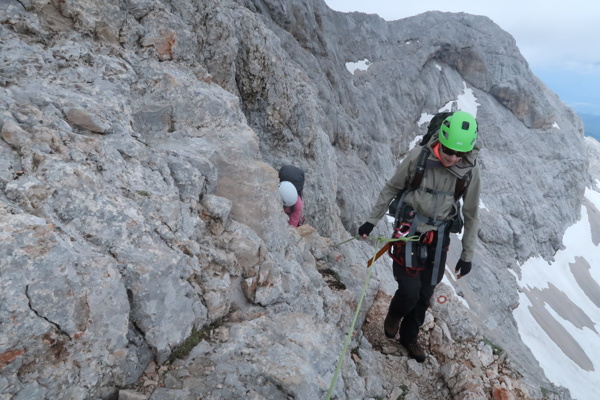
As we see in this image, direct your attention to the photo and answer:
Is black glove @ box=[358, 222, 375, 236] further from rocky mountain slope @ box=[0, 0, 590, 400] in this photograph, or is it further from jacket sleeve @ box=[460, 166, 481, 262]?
jacket sleeve @ box=[460, 166, 481, 262]

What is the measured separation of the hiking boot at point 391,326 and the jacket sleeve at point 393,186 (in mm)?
1751

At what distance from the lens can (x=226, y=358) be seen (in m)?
3.59

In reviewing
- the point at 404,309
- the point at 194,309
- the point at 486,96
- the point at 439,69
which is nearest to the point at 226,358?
the point at 194,309

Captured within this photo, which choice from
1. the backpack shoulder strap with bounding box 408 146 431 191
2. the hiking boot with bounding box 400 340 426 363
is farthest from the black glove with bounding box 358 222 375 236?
the hiking boot with bounding box 400 340 426 363

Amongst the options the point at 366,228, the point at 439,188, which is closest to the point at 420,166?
the point at 439,188

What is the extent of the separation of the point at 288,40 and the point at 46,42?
1004 inches

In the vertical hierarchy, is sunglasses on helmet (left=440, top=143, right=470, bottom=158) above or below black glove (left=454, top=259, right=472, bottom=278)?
above

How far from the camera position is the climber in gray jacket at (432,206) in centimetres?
459

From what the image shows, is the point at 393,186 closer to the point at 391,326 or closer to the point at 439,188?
the point at 439,188

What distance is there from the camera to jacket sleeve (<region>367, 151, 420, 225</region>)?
5.11 meters

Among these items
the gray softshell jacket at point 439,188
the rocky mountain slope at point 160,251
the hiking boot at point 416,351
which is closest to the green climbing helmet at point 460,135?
the gray softshell jacket at point 439,188

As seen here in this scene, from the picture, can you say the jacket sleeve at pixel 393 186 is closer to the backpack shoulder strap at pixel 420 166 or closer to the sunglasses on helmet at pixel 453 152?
the backpack shoulder strap at pixel 420 166

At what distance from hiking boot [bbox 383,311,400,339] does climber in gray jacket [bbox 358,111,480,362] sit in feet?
0.95

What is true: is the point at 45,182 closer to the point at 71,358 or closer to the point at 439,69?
the point at 71,358
